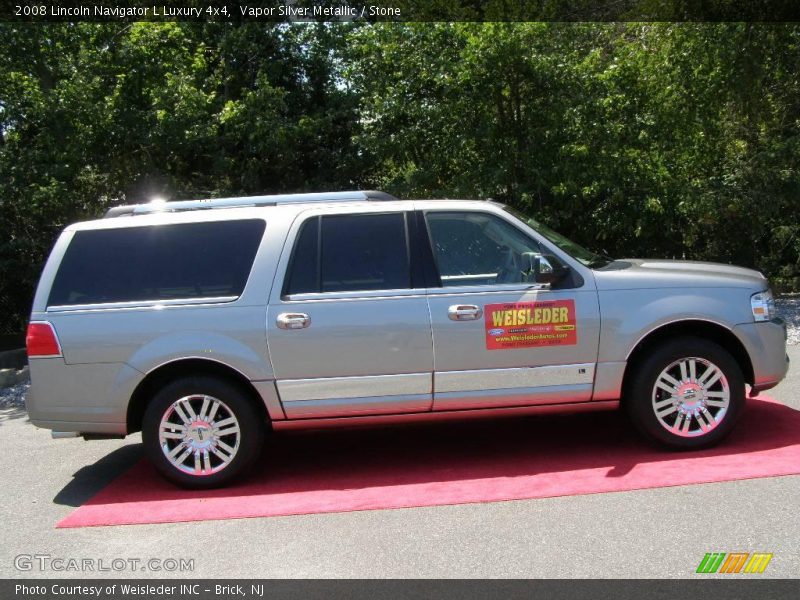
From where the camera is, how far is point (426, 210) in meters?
5.97

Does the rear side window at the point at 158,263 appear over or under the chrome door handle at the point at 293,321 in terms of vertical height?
over

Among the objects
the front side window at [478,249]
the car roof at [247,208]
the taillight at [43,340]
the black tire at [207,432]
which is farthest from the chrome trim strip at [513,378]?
the taillight at [43,340]

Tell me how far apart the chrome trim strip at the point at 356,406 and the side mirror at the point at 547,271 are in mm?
1139

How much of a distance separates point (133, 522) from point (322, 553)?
1469 mm

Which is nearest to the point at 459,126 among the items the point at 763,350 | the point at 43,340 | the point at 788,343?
the point at 788,343

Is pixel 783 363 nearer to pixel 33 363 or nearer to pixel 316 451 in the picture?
pixel 316 451

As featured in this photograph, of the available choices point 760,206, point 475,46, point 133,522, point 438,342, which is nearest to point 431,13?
point 475,46

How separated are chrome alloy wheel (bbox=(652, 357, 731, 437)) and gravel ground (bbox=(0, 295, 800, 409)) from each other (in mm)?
4603

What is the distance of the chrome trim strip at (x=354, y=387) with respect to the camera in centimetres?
567

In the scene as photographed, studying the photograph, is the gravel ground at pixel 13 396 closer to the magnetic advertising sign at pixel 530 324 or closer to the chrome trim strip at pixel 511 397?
the chrome trim strip at pixel 511 397

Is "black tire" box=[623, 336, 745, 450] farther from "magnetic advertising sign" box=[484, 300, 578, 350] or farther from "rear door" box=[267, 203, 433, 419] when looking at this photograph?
"rear door" box=[267, 203, 433, 419]

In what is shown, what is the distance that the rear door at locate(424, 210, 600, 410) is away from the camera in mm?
5664

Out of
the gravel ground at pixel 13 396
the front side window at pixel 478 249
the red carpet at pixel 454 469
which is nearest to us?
the red carpet at pixel 454 469

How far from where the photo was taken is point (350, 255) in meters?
5.84
